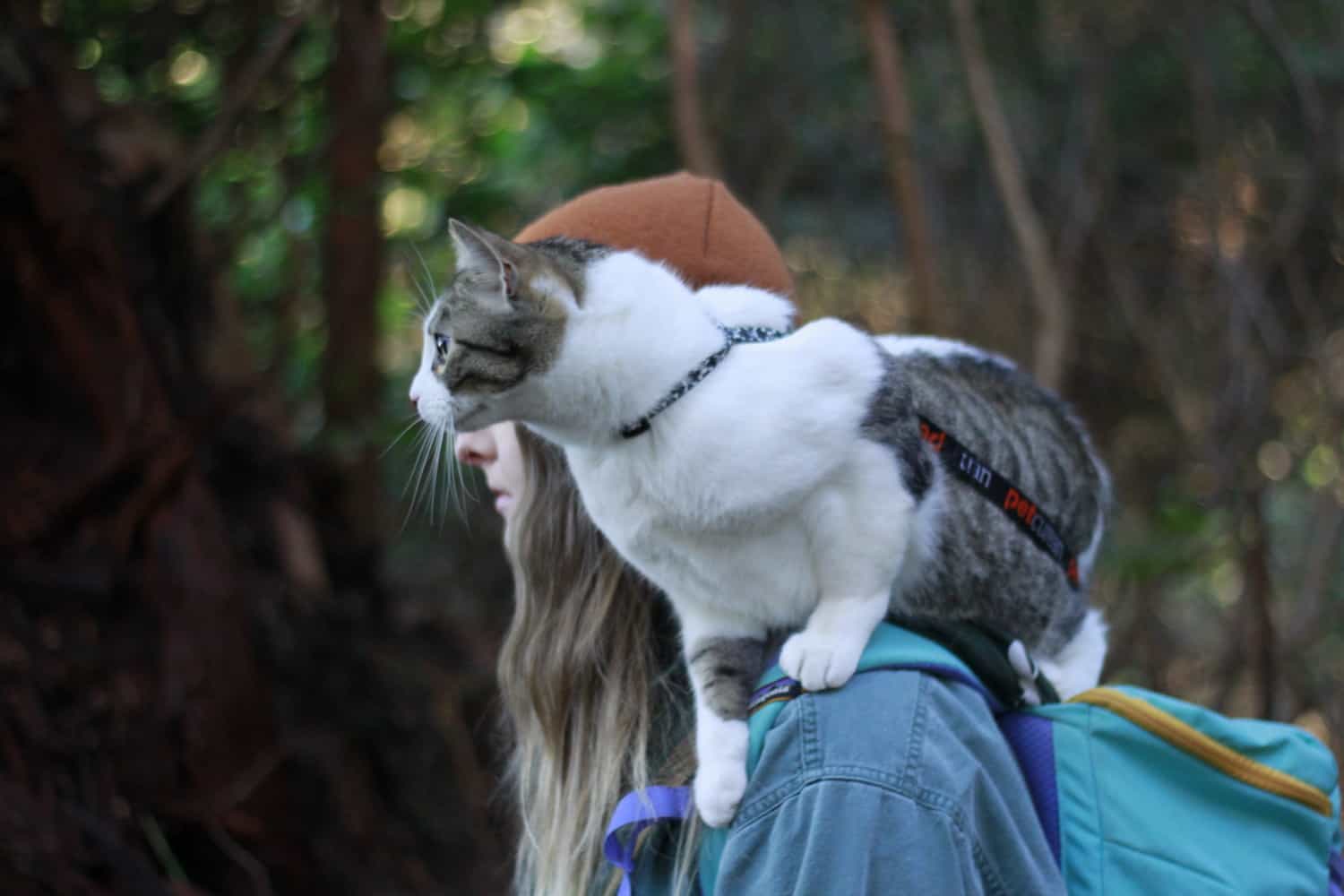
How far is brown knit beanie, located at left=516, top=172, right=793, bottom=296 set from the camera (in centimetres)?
175

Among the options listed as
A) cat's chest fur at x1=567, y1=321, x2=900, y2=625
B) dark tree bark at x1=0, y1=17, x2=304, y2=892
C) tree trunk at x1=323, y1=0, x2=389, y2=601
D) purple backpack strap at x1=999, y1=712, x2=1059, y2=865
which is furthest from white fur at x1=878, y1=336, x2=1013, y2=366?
tree trunk at x1=323, y1=0, x2=389, y2=601

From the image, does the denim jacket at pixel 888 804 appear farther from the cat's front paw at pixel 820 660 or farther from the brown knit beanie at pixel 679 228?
the brown knit beanie at pixel 679 228

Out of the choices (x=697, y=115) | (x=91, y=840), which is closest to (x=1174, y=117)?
(x=697, y=115)

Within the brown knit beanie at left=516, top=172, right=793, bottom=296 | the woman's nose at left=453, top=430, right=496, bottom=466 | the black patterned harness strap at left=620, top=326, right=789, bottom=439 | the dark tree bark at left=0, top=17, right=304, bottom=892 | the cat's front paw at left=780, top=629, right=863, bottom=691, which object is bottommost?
the dark tree bark at left=0, top=17, right=304, bottom=892

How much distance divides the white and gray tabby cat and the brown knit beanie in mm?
115

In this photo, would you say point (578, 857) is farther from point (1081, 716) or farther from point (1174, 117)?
point (1174, 117)

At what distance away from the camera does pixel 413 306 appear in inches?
78.4

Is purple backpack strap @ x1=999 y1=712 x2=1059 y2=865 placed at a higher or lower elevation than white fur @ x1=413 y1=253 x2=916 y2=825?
lower

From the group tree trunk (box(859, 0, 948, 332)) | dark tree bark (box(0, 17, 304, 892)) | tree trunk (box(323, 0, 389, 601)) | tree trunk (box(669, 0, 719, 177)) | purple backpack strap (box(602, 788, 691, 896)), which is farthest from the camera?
tree trunk (box(323, 0, 389, 601))

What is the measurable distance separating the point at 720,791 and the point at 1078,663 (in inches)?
29.8

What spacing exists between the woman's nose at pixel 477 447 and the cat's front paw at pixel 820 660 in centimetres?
65

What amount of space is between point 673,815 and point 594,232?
0.86m

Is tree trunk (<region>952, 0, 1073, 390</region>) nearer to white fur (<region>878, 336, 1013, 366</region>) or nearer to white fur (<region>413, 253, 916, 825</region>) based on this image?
white fur (<region>878, 336, 1013, 366</region>)

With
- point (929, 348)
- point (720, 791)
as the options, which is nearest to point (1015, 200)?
point (929, 348)
